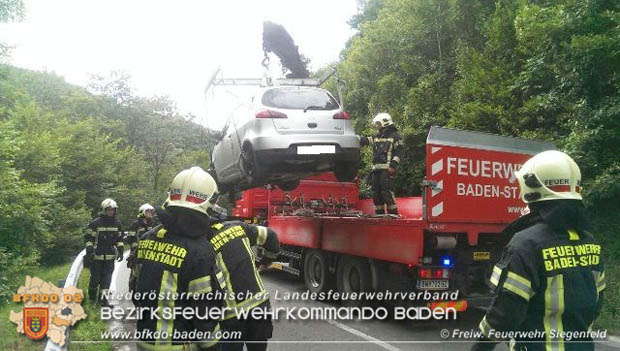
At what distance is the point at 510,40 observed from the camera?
12.3 m

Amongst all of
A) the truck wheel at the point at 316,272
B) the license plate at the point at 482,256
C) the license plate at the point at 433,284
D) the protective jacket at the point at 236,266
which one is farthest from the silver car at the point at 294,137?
the protective jacket at the point at 236,266

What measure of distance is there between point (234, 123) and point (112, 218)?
2.71 m

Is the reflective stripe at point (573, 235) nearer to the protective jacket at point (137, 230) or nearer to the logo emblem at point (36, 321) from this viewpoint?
the logo emblem at point (36, 321)

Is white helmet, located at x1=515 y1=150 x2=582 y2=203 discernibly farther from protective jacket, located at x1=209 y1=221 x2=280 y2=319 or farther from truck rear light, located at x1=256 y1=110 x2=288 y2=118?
truck rear light, located at x1=256 y1=110 x2=288 y2=118

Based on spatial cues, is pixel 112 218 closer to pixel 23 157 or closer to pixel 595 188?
pixel 595 188

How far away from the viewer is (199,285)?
2541 millimetres

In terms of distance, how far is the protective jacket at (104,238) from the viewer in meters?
7.81

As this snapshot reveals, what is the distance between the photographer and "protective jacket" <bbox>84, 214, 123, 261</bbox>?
25.6ft

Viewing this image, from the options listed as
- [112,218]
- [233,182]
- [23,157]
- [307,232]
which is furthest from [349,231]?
[23,157]

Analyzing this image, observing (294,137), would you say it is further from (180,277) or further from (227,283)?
(180,277)

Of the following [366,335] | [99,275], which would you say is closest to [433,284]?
[366,335]

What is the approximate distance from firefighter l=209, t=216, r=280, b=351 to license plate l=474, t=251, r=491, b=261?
3.76 meters

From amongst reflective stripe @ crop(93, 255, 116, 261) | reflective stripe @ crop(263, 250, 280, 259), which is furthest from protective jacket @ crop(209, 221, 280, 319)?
reflective stripe @ crop(93, 255, 116, 261)

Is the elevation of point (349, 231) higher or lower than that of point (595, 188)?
lower
